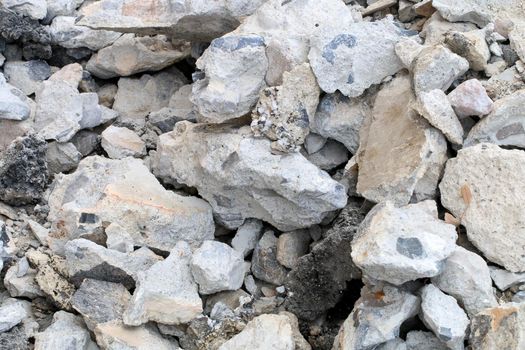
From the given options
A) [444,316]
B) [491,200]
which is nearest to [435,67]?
[491,200]

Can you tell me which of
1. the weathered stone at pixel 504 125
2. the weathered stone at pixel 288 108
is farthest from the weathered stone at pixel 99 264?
the weathered stone at pixel 504 125

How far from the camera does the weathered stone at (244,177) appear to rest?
9.78 feet

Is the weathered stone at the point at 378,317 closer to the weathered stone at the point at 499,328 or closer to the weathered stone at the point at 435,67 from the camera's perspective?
the weathered stone at the point at 499,328

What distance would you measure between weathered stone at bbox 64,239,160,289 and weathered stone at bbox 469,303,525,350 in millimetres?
1254

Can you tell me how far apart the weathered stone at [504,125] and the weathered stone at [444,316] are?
648mm

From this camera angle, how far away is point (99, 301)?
2945 mm

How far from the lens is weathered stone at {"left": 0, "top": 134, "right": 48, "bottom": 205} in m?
3.34

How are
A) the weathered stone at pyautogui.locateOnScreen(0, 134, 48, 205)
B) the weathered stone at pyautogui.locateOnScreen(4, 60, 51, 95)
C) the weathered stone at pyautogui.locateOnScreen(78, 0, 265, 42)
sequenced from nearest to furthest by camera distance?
1. the weathered stone at pyautogui.locateOnScreen(0, 134, 48, 205)
2. the weathered stone at pyautogui.locateOnScreen(78, 0, 265, 42)
3. the weathered stone at pyautogui.locateOnScreen(4, 60, 51, 95)

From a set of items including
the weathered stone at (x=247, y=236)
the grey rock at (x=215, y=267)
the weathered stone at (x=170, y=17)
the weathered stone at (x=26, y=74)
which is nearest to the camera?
the grey rock at (x=215, y=267)

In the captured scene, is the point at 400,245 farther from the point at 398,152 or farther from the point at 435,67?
the point at 435,67

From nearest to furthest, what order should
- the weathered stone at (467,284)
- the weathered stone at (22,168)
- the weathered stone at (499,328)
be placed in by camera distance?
the weathered stone at (499,328) < the weathered stone at (467,284) < the weathered stone at (22,168)

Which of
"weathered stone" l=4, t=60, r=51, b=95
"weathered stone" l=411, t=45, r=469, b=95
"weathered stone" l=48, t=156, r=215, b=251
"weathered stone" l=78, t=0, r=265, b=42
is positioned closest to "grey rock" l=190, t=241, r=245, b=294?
"weathered stone" l=48, t=156, r=215, b=251

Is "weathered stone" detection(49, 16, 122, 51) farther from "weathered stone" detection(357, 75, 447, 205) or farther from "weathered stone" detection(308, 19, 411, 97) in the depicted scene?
"weathered stone" detection(357, 75, 447, 205)

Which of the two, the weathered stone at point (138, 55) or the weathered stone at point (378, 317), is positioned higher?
the weathered stone at point (138, 55)
